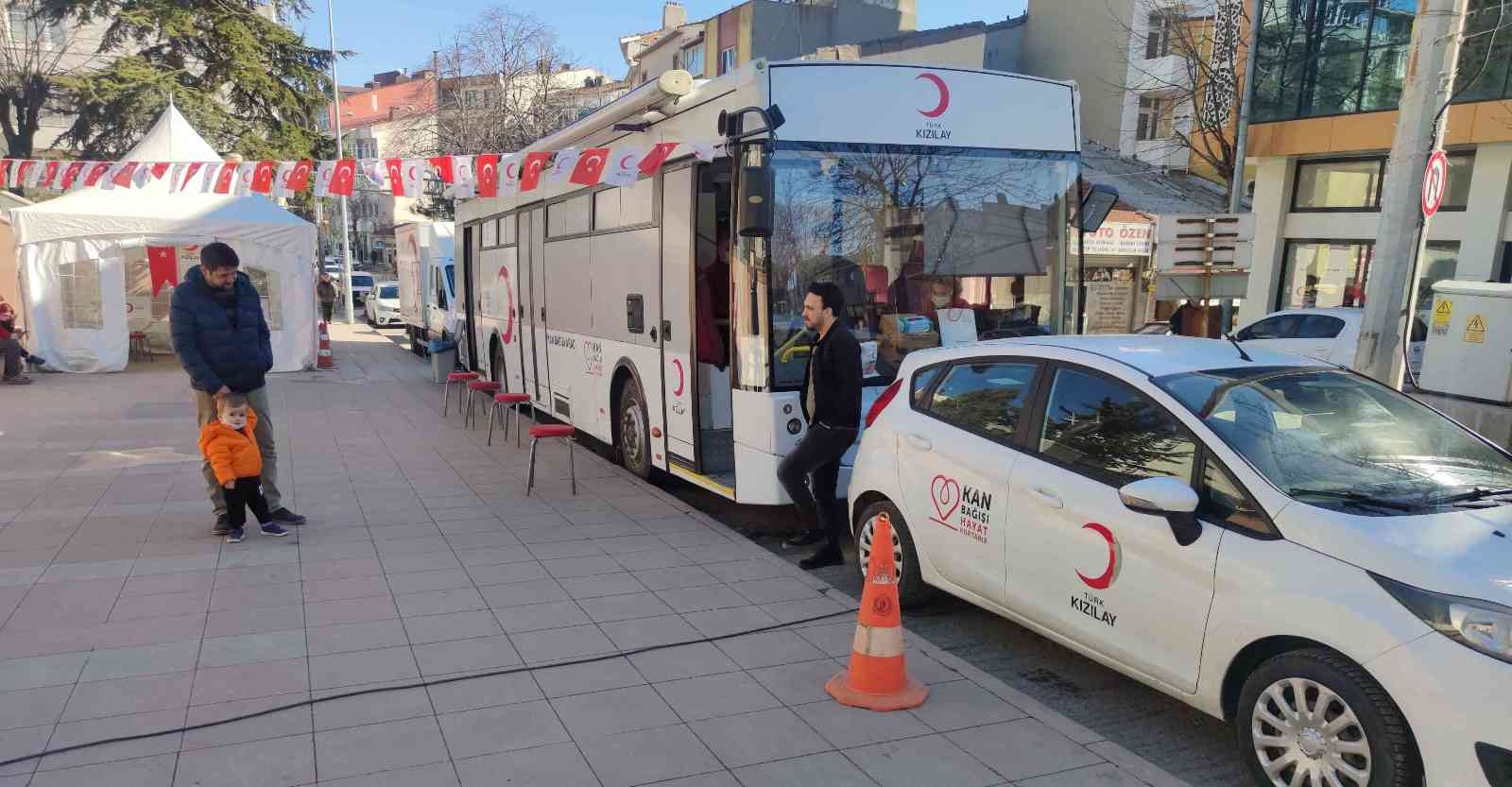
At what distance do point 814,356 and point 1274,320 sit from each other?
38.3 feet

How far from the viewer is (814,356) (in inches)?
234

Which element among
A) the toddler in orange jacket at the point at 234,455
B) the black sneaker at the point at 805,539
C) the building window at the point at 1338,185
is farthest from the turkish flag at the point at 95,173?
the building window at the point at 1338,185

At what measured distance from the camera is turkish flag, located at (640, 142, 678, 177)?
7238 mm

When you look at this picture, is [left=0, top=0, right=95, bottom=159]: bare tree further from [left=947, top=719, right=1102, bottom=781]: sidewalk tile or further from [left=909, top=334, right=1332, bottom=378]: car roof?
[left=947, top=719, right=1102, bottom=781]: sidewalk tile

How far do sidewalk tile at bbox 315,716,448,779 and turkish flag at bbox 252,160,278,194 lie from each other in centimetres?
898

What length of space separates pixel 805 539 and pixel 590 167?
3853 mm

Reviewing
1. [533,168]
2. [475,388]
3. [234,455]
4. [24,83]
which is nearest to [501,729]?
[234,455]

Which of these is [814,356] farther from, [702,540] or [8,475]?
[8,475]

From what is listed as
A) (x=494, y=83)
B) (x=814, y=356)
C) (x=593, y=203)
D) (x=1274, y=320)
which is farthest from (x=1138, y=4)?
(x=814, y=356)

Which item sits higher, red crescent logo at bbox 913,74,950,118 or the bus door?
red crescent logo at bbox 913,74,950,118

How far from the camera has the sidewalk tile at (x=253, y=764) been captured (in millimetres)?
3496

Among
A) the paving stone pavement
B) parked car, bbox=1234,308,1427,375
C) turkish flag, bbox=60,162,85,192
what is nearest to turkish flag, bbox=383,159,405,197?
turkish flag, bbox=60,162,85,192

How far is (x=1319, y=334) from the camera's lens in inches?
553

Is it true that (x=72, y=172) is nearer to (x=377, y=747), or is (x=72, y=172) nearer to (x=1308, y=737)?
(x=377, y=747)
